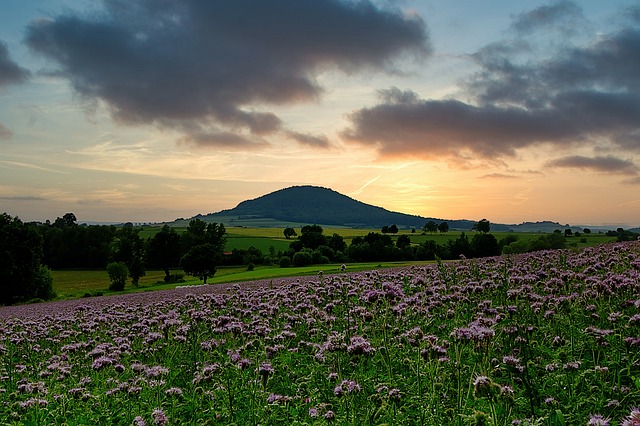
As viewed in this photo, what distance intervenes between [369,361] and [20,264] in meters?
69.8

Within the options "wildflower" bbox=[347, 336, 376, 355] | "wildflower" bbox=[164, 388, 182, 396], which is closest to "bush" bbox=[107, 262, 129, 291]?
"wildflower" bbox=[164, 388, 182, 396]

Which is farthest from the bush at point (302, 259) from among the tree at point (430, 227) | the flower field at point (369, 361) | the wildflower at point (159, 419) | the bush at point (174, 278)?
the tree at point (430, 227)

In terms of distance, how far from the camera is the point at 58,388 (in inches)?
306

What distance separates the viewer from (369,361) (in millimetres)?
8570

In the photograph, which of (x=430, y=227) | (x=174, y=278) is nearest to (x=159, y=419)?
(x=174, y=278)

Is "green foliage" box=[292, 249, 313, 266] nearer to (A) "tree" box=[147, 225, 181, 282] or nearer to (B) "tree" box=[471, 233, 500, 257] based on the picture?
(B) "tree" box=[471, 233, 500, 257]

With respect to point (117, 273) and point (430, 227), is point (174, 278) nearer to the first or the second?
point (117, 273)

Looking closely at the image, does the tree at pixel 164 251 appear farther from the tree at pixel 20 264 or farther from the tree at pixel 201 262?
the tree at pixel 20 264

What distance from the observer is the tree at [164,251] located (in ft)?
339

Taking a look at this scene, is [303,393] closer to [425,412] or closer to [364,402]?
[364,402]

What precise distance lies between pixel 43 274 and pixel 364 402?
251 ft

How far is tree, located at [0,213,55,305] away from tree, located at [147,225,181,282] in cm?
3249

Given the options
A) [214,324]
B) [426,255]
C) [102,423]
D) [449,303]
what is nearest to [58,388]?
[102,423]

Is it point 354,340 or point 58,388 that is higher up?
point 354,340
